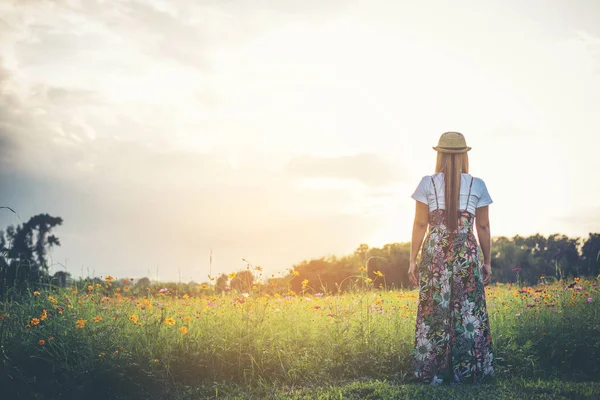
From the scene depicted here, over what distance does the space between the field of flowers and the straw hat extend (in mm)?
2418

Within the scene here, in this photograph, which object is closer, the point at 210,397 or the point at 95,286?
the point at 210,397

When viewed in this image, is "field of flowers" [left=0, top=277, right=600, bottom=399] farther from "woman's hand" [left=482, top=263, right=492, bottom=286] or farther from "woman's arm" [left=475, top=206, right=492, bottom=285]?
"woman's arm" [left=475, top=206, right=492, bottom=285]

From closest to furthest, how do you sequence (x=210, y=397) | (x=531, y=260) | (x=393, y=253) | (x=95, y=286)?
(x=210, y=397) < (x=95, y=286) < (x=393, y=253) < (x=531, y=260)

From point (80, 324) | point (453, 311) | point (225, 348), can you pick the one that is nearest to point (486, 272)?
point (453, 311)

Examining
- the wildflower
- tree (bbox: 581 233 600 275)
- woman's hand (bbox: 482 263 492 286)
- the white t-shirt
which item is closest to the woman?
the white t-shirt

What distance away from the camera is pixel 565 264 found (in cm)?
1677

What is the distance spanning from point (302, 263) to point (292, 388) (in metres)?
10.7

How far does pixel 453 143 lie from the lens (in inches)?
236

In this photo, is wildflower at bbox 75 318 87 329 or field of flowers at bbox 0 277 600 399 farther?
wildflower at bbox 75 318 87 329

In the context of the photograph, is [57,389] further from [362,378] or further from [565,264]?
[565,264]

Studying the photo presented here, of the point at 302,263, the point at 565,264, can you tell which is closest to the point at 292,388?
the point at 302,263

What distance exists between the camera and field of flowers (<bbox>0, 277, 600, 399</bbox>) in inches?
231

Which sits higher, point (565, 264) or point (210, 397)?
point (565, 264)

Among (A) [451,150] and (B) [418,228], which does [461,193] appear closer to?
(A) [451,150]
